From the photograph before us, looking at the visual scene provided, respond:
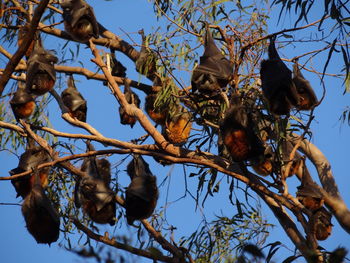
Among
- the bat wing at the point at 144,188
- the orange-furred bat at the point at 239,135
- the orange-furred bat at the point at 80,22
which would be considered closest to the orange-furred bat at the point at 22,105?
the orange-furred bat at the point at 80,22

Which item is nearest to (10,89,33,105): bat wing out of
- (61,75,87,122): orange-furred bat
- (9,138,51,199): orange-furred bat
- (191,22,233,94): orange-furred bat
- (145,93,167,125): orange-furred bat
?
(9,138,51,199): orange-furred bat

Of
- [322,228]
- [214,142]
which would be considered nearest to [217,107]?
[214,142]

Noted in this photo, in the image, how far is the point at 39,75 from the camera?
6.71 meters

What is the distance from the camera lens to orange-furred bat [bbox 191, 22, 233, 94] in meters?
5.21

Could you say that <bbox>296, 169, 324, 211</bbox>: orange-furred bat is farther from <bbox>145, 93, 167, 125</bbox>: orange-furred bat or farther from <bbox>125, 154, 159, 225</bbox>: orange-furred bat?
<bbox>145, 93, 167, 125</bbox>: orange-furred bat

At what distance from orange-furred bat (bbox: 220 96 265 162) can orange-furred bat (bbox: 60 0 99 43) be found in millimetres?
2782

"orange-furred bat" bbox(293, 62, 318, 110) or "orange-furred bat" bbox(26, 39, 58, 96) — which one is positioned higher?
"orange-furred bat" bbox(26, 39, 58, 96)

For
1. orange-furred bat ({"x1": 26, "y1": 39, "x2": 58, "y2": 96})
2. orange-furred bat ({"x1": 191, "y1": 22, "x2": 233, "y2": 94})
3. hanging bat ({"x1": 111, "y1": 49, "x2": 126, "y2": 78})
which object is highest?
hanging bat ({"x1": 111, "y1": 49, "x2": 126, "y2": 78})

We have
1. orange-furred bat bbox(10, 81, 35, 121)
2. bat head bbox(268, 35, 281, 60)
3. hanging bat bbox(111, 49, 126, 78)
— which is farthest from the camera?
hanging bat bbox(111, 49, 126, 78)

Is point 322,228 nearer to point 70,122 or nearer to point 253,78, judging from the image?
point 253,78

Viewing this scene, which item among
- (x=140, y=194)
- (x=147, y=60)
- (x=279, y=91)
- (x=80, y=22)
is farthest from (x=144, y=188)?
(x=80, y=22)

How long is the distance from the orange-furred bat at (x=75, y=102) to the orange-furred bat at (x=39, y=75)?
3.46ft

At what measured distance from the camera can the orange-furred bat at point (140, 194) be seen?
5.30 meters

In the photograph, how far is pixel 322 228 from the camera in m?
6.23
